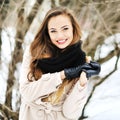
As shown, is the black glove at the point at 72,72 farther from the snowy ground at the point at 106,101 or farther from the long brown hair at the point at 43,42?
the snowy ground at the point at 106,101

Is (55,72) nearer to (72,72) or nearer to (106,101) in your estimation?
(72,72)

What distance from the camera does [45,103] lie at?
0.93 meters

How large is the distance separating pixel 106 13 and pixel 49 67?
1376 millimetres

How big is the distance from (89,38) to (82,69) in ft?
4.72

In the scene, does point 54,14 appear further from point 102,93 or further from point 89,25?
point 102,93

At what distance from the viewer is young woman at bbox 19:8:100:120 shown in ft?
2.98

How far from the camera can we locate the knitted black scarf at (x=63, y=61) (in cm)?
94

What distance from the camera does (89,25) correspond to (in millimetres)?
2252

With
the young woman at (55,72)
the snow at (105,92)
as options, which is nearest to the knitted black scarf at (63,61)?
the young woman at (55,72)

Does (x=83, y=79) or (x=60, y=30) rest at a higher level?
(x=60, y=30)

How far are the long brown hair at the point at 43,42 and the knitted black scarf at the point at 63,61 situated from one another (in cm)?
2

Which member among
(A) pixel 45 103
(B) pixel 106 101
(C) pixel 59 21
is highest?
(C) pixel 59 21

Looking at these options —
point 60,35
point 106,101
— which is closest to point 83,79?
point 60,35

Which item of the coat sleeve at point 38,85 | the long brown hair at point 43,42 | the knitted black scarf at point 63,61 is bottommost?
the coat sleeve at point 38,85
